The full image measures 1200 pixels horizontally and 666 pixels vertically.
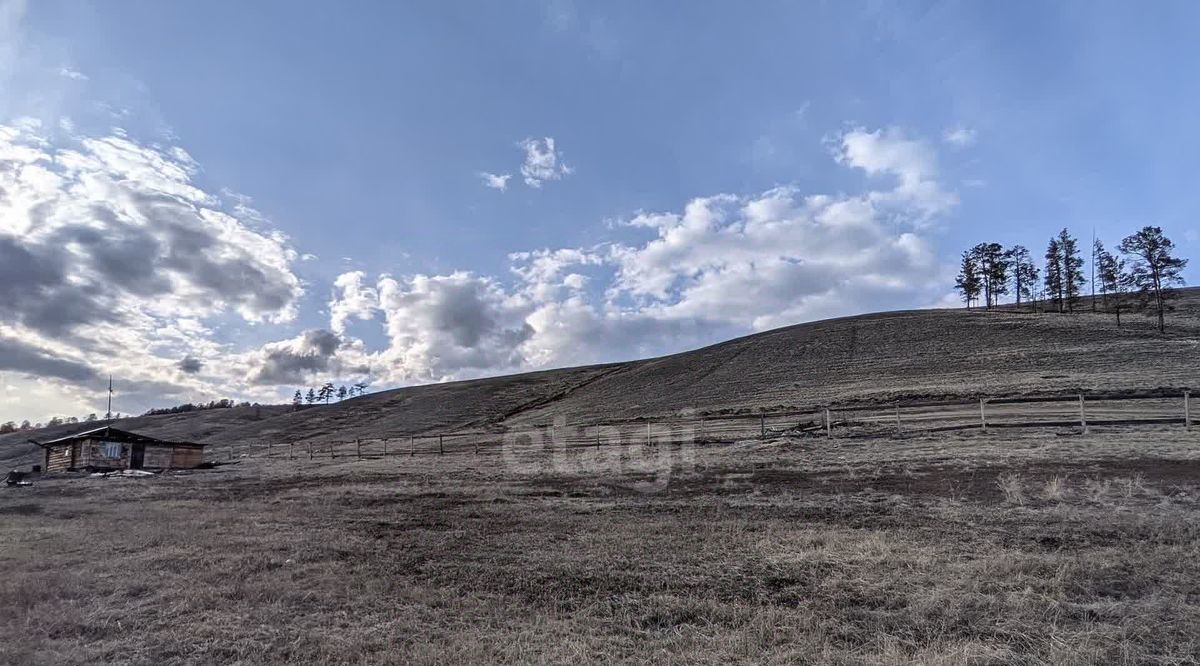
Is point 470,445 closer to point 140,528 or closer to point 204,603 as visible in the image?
point 140,528

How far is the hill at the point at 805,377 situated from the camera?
45.8m

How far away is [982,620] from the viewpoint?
260 inches

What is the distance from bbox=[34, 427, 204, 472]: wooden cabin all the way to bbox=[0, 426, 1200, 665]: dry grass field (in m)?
32.3

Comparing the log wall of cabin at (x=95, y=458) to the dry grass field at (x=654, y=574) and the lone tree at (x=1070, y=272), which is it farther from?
the lone tree at (x=1070, y=272)

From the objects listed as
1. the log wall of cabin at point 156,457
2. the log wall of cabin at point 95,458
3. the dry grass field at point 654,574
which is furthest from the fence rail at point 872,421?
the log wall of cabin at point 95,458

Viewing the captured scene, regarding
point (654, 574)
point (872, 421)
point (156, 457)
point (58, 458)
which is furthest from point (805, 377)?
point (58, 458)

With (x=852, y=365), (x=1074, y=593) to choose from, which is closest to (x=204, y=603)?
(x=1074, y=593)

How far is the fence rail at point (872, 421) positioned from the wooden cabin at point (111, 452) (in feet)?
36.2

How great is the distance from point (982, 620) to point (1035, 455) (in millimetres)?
16284

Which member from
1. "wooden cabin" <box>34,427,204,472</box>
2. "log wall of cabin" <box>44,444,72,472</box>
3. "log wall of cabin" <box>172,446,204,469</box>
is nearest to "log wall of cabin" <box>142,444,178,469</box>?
"wooden cabin" <box>34,427,204,472</box>

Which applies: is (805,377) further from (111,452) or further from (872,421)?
(111,452)

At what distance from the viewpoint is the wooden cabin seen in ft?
145

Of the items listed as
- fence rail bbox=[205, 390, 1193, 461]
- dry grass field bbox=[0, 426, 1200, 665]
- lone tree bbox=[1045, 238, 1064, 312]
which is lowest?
dry grass field bbox=[0, 426, 1200, 665]

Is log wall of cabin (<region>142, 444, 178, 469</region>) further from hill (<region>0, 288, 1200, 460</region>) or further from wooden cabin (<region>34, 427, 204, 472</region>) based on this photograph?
hill (<region>0, 288, 1200, 460</region>)
